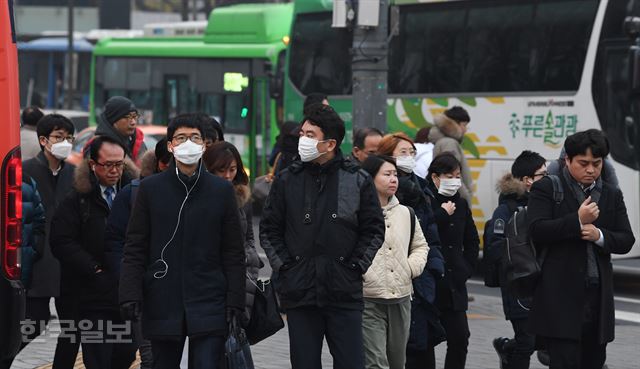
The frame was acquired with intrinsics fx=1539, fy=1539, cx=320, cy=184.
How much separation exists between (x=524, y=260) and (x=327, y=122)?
121 cm

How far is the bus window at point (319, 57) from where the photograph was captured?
2052 cm

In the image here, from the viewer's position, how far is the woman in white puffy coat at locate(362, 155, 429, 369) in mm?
8172

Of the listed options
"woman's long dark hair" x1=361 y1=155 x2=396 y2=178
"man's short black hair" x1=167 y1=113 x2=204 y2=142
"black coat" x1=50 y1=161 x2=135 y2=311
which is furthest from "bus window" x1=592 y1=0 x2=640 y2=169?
"man's short black hair" x1=167 y1=113 x2=204 y2=142

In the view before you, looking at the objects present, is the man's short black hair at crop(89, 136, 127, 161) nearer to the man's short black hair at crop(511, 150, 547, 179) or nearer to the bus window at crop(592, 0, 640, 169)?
the man's short black hair at crop(511, 150, 547, 179)

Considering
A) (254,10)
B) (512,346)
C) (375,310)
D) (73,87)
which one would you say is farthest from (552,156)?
(73,87)

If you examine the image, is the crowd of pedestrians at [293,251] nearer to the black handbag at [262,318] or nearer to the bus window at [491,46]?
the black handbag at [262,318]

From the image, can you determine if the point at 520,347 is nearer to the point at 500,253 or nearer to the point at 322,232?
the point at 500,253

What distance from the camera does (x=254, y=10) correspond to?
2811 cm

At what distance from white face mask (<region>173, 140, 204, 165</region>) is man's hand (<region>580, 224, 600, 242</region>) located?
193 cm

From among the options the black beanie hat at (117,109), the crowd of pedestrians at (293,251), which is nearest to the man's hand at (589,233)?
the crowd of pedestrians at (293,251)

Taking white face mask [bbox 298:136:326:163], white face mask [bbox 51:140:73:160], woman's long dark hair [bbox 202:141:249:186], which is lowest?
white face mask [bbox 51:140:73:160]

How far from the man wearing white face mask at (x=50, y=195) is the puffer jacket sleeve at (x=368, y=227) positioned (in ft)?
5.77

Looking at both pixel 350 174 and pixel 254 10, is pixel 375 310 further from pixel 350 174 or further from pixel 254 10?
pixel 254 10

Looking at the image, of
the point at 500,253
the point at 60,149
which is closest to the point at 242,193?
the point at 60,149
